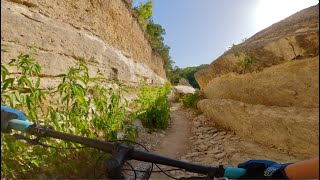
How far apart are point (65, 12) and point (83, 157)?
3.31 m

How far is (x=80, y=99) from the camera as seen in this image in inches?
114

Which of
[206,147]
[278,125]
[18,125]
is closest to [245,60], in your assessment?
[278,125]

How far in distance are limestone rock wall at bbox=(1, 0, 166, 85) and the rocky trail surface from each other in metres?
Answer: 2.16

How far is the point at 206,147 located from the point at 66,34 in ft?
11.7

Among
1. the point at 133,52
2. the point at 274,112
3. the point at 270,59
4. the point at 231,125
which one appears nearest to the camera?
the point at 274,112

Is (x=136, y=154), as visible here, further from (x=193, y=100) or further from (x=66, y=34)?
(x=193, y=100)

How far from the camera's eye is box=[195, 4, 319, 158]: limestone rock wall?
3519 mm

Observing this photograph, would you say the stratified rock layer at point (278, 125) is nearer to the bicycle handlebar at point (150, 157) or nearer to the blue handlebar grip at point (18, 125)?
the bicycle handlebar at point (150, 157)

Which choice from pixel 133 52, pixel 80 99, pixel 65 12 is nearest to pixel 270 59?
pixel 80 99

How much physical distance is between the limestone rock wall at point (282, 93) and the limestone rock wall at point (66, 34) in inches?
130

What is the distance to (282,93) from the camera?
3979 mm

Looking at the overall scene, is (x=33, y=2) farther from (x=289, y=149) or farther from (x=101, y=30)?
(x=289, y=149)

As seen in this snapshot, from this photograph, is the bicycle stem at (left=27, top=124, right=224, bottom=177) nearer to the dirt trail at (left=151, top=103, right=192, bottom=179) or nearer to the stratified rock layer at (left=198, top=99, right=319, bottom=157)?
the dirt trail at (left=151, top=103, right=192, bottom=179)

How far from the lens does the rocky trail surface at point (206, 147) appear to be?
3842mm
